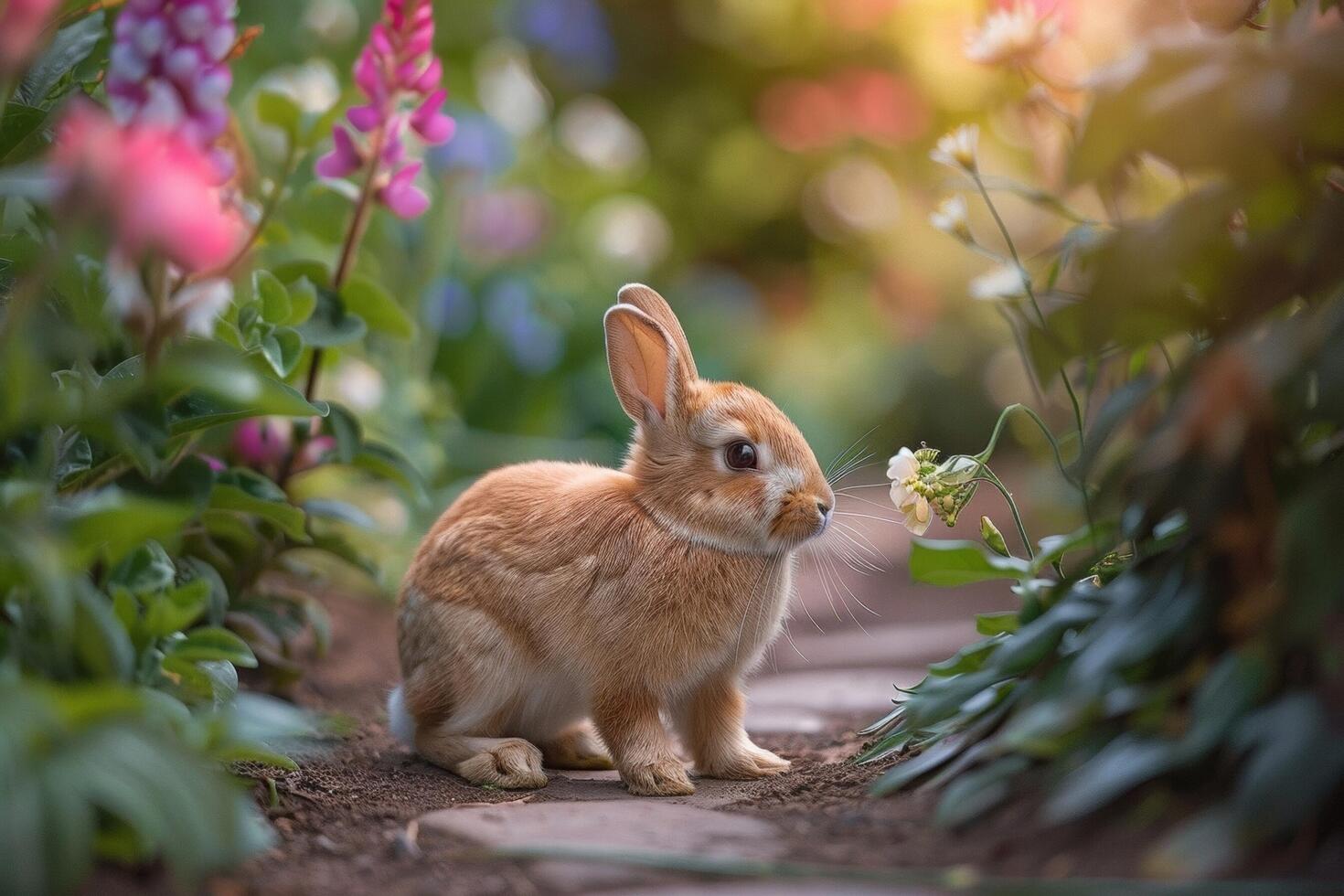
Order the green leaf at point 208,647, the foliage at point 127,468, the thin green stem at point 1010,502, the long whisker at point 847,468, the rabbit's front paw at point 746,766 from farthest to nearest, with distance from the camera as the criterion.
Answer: the long whisker at point 847,468 → the rabbit's front paw at point 746,766 → the thin green stem at point 1010,502 → the green leaf at point 208,647 → the foliage at point 127,468

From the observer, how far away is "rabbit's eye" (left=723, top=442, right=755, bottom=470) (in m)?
2.78

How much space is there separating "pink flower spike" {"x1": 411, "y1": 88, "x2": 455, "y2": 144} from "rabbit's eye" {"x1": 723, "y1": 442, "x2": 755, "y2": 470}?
3.32ft

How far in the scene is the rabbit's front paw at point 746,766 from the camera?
9.03 feet

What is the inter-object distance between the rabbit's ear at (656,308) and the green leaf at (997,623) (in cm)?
88

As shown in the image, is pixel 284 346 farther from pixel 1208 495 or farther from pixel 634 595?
pixel 1208 495

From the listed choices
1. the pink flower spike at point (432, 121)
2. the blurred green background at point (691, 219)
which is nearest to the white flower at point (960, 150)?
the pink flower spike at point (432, 121)

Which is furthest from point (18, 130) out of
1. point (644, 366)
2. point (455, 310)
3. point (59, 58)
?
point (455, 310)

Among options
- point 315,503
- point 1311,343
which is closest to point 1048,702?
point 1311,343

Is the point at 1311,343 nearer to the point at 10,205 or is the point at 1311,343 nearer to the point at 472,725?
the point at 472,725

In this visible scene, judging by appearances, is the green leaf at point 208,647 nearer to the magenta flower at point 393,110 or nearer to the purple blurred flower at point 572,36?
the magenta flower at point 393,110

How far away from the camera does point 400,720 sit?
2.91m

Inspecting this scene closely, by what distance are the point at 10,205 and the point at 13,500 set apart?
1065 millimetres

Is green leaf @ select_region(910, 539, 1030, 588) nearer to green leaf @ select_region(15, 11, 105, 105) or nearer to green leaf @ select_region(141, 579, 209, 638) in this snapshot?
green leaf @ select_region(141, 579, 209, 638)

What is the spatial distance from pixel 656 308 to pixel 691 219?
576 centimetres
